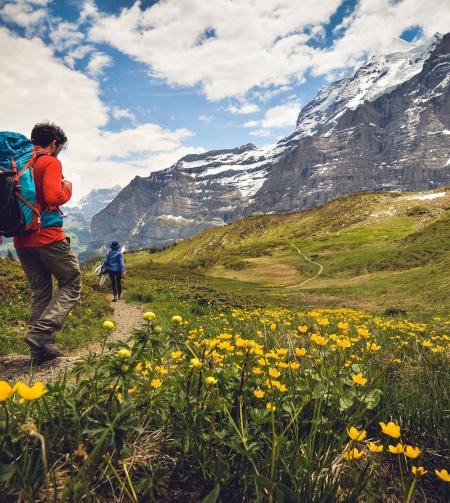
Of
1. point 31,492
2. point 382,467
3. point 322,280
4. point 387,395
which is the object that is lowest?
point 322,280

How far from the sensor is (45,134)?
254 inches

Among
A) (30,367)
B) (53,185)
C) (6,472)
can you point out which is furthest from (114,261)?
(6,472)

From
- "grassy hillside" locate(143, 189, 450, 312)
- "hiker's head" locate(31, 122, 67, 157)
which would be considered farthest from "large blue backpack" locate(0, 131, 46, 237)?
"grassy hillside" locate(143, 189, 450, 312)

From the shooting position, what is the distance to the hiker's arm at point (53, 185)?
5.95 meters

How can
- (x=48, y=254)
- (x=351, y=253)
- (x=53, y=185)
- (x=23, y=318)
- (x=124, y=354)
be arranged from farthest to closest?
(x=351, y=253) < (x=23, y=318) < (x=48, y=254) < (x=53, y=185) < (x=124, y=354)

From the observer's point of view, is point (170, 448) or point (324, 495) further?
point (170, 448)

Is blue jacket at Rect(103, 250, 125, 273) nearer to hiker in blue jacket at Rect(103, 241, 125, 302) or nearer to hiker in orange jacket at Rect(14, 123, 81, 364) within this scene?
hiker in blue jacket at Rect(103, 241, 125, 302)

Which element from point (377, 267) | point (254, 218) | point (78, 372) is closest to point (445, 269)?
point (377, 267)

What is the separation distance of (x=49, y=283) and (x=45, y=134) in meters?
2.82

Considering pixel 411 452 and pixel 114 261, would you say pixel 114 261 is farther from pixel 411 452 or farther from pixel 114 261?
pixel 411 452

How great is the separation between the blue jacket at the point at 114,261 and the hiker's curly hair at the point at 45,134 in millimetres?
11826

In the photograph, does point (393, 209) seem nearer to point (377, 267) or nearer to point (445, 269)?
point (377, 267)

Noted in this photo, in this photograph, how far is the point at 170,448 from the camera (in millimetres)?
2453

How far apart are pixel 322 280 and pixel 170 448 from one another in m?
45.3
